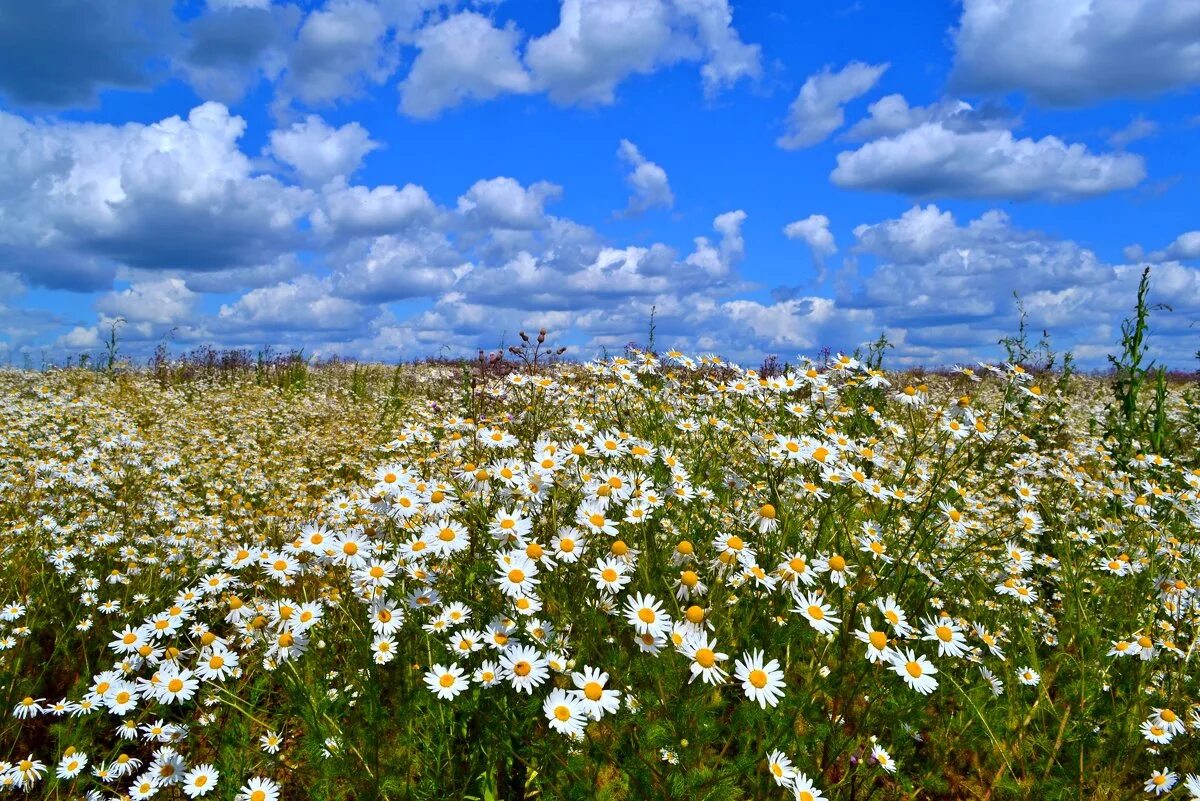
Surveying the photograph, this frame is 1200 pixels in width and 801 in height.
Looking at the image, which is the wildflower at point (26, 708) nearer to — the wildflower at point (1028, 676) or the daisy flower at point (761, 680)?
the daisy flower at point (761, 680)

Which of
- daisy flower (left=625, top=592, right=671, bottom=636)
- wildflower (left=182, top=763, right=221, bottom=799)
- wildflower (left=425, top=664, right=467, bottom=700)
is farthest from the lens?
wildflower (left=182, top=763, right=221, bottom=799)

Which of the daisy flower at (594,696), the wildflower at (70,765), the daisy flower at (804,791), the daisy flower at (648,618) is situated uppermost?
the daisy flower at (648,618)

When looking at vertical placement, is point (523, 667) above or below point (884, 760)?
above

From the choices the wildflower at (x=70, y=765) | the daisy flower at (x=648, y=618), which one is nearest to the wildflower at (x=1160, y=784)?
A: the daisy flower at (x=648, y=618)

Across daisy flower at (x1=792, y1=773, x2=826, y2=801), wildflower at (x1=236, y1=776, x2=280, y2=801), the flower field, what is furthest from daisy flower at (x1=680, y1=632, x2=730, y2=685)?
wildflower at (x1=236, y1=776, x2=280, y2=801)

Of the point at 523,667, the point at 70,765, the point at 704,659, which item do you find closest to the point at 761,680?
the point at 704,659

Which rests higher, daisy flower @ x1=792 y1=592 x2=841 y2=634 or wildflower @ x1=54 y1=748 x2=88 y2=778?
daisy flower @ x1=792 y1=592 x2=841 y2=634

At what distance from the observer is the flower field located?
8.67 ft

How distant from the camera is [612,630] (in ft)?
10.3

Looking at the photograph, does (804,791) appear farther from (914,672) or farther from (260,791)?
(260,791)

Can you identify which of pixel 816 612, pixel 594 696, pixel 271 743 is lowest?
pixel 271 743

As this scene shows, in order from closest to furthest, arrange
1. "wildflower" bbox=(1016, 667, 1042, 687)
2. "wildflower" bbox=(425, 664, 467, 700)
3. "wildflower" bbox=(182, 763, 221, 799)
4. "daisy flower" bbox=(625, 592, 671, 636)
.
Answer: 1. "daisy flower" bbox=(625, 592, 671, 636)
2. "wildflower" bbox=(425, 664, 467, 700)
3. "wildflower" bbox=(182, 763, 221, 799)
4. "wildflower" bbox=(1016, 667, 1042, 687)

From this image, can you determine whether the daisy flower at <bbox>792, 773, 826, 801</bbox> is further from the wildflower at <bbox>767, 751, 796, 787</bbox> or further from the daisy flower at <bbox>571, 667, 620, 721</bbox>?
the daisy flower at <bbox>571, 667, 620, 721</bbox>

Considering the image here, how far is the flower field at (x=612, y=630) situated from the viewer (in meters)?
2.64
